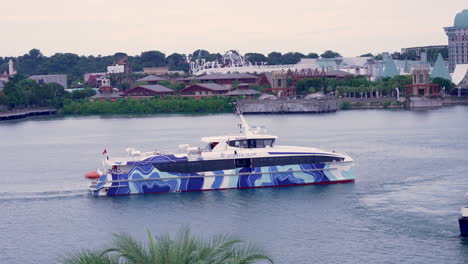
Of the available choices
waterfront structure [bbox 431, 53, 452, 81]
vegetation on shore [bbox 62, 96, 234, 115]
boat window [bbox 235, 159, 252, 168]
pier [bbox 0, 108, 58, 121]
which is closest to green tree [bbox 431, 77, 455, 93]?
waterfront structure [bbox 431, 53, 452, 81]

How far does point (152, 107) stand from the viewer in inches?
5369

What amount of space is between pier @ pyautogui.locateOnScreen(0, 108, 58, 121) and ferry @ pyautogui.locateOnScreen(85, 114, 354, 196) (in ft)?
275

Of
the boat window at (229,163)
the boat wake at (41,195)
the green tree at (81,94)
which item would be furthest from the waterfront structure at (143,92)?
the boat window at (229,163)

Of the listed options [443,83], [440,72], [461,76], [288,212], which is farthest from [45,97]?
[288,212]

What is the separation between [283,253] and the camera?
29500mm

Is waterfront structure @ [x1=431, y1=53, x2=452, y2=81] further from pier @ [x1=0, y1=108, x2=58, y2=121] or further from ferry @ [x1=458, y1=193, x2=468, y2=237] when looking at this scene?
ferry @ [x1=458, y1=193, x2=468, y2=237]

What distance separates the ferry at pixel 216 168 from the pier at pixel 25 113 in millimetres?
83827

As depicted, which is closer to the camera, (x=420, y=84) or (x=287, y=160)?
(x=287, y=160)

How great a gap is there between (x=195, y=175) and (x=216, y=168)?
3.42 feet

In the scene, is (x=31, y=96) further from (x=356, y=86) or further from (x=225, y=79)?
(x=356, y=86)

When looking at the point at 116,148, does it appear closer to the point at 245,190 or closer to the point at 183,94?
the point at 245,190

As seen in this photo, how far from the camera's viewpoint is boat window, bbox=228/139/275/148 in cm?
4047

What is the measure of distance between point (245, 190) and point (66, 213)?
8.47m

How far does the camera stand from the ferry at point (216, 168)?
3984cm
